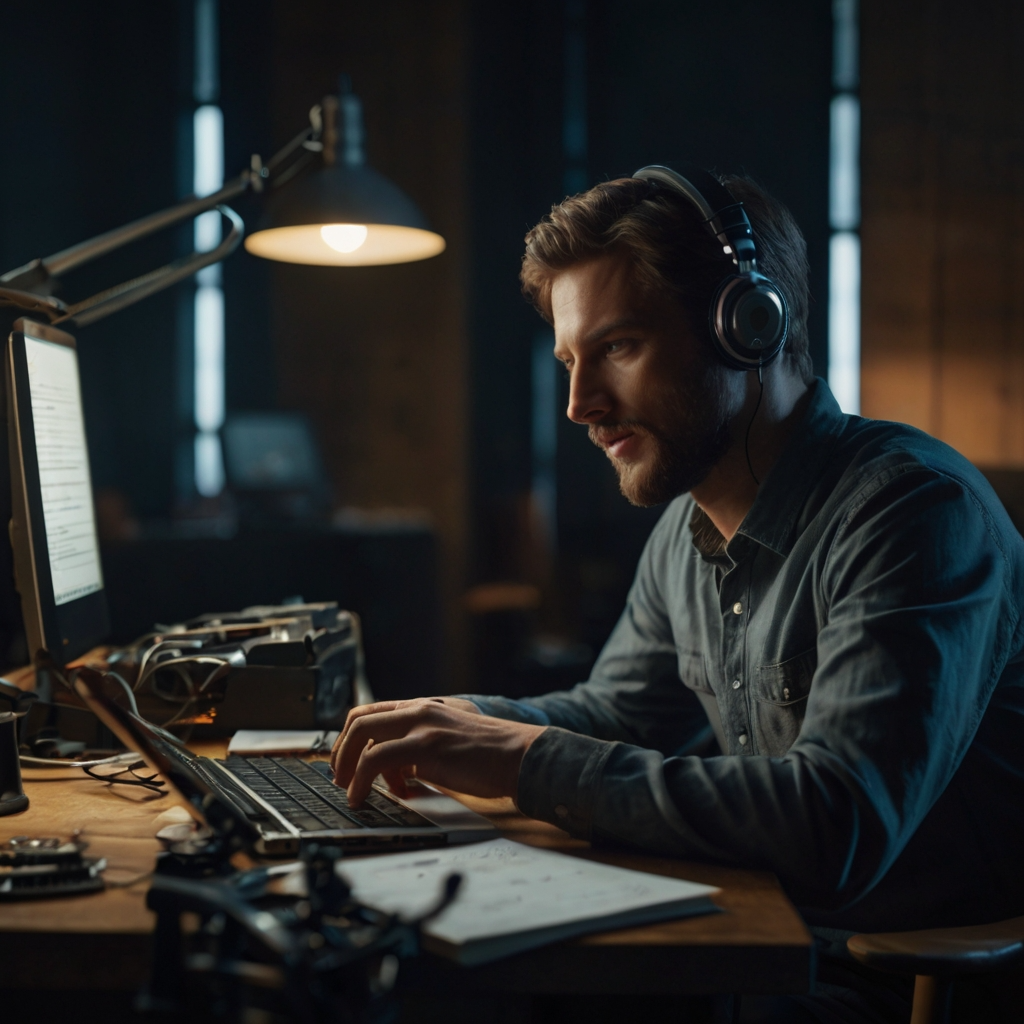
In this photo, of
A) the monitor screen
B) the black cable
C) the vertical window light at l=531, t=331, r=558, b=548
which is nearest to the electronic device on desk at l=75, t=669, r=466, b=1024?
the monitor screen

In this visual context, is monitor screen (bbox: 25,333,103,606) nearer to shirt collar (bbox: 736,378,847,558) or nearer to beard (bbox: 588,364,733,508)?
beard (bbox: 588,364,733,508)

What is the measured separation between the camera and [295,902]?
28.1 inches

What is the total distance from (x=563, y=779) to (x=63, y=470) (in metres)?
0.81

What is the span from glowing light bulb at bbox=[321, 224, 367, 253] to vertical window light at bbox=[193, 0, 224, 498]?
439 cm

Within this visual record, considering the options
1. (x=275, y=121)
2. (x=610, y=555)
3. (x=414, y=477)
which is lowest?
(x=610, y=555)

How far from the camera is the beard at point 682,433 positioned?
1173 millimetres

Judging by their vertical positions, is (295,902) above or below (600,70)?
below

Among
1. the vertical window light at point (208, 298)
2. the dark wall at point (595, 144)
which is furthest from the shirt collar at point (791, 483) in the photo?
the vertical window light at point (208, 298)

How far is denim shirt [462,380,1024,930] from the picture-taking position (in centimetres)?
83

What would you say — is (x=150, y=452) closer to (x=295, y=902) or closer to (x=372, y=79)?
(x=372, y=79)

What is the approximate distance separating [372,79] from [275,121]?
0.65 meters

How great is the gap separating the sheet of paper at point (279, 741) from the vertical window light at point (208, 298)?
4933mm

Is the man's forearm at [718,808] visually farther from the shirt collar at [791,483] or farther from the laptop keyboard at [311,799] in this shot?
the shirt collar at [791,483]

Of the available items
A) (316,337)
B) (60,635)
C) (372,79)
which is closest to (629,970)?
(60,635)
